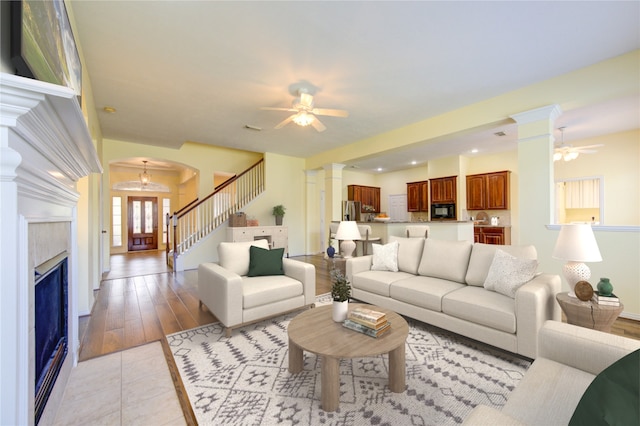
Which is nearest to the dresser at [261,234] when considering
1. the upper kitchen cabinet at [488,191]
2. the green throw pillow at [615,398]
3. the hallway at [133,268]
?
the hallway at [133,268]

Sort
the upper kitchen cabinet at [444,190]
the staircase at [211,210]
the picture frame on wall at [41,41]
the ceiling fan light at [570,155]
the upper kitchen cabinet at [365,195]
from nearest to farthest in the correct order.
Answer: the picture frame on wall at [41,41] → the ceiling fan light at [570,155] → the staircase at [211,210] → the upper kitchen cabinet at [444,190] → the upper kitchen cabinet at [365,195]

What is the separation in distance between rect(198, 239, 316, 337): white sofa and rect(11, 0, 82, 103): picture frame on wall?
1.93 metres

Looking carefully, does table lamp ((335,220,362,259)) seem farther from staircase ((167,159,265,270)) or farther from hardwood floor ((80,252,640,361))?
staircase ((167,159,265,270))

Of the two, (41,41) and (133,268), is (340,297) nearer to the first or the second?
(41,41)

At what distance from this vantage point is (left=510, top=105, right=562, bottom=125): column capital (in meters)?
3.22

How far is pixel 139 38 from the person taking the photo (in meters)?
2.51

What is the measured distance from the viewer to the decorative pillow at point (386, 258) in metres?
3.39

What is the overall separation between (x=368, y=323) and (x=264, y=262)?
1710mm

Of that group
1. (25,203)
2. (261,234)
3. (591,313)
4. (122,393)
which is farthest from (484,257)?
(261,234)

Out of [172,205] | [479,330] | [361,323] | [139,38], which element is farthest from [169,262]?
[479,330]

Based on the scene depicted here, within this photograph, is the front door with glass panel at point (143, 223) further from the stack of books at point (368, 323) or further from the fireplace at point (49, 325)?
the stack of books at point (368, 323)

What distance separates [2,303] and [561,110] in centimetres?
505

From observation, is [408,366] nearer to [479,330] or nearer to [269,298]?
[479,330]

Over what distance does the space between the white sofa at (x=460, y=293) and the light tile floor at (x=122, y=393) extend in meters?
2.15
